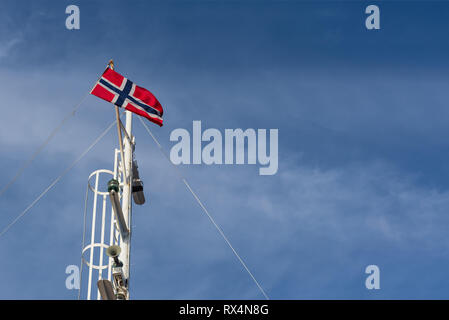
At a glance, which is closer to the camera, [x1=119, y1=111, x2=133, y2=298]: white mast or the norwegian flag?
[x1=119, y1=111, x2=133, y2=298]: white mast

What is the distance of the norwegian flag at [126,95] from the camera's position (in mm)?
32281

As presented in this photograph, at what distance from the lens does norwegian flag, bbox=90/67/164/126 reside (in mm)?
32281

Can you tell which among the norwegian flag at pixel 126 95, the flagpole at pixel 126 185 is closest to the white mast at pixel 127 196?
the flagpole at pixel 126 185

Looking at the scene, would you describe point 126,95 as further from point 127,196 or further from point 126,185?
point 127,196

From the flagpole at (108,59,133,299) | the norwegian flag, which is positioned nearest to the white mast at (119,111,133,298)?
the flagpole at (108,59,133,299)

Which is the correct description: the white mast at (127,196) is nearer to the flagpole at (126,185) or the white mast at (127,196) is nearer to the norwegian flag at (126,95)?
the flagpole at (126,185)

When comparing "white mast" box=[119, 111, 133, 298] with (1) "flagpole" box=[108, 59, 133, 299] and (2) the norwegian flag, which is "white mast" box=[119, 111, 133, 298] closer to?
(1) "flagpole" box=[108, 59, 133, 299]

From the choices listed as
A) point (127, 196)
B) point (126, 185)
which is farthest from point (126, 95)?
point (127, 196)
